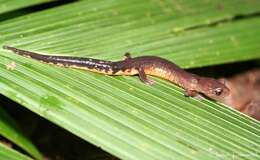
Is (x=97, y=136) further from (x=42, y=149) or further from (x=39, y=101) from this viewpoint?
(x=42, y=149)

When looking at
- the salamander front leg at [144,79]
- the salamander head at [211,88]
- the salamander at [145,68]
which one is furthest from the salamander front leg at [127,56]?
the salamander head at [211,88]

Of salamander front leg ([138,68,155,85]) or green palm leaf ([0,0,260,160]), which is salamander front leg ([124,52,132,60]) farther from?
salamander front leg ([138,68,155,85])

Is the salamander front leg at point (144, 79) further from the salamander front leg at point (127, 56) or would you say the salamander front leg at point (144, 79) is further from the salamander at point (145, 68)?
the salamander front leg at point (127, 56)

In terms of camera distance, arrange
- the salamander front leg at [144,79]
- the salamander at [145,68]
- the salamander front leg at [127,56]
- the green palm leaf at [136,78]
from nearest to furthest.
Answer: the green palm leaf at [136,78], the salamander at [145,68], the salamander front leg at [144,79], the salamander front leg at [127,56]

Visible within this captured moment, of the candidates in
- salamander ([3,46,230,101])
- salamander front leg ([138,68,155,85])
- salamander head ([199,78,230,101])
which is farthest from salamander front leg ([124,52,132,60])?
salamander head ([199,78,230,101])

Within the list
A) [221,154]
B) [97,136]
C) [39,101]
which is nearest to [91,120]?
[97,136]

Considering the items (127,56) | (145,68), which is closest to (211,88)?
(145,68)

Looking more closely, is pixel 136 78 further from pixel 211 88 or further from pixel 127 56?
pixel 211 88
